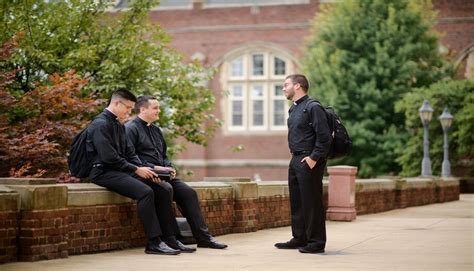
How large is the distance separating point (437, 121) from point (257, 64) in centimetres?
1108

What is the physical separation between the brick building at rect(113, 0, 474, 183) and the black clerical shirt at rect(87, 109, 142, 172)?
33.8 metres

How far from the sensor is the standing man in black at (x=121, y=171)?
32.4ft

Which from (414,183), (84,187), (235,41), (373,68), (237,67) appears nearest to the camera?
(84,187)

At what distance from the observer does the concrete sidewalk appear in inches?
346

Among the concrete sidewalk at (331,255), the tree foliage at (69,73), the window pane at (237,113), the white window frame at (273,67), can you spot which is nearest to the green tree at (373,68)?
the white window frame at (273,67)

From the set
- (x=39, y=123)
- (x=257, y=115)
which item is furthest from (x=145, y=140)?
(x=257, y=115)

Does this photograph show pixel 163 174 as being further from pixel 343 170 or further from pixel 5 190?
pixel 343 170

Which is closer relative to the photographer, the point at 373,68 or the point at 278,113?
the point at 373,68

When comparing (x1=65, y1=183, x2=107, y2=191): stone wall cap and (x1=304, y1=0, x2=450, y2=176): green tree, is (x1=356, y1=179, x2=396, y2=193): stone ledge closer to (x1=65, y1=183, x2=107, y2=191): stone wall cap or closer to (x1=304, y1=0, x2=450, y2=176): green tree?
(x1=65, y1=183, x2=107, y2=191): stone wall cap

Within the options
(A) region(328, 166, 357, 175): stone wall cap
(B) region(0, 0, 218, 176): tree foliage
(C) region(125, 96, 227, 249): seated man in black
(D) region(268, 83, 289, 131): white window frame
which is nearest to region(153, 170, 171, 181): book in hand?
(C) region(125, 96, 227, 249): seated man in black

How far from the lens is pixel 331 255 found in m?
10.0

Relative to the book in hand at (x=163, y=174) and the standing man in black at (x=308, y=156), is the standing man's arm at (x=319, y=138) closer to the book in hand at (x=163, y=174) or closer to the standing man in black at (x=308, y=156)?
the standing man in black at (x=308, y=156)

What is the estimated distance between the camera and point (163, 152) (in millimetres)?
11180

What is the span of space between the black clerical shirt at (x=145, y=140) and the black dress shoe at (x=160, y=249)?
40.4 inches
